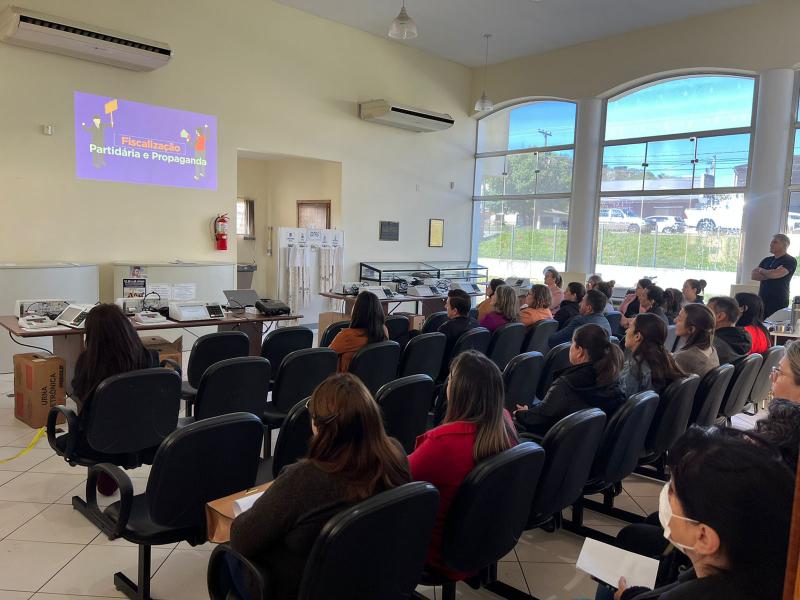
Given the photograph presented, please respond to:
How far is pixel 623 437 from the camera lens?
2.62 m

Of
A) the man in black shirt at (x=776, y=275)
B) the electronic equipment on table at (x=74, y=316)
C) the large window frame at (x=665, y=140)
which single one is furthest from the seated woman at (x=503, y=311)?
the large window frame at (x=665, y=140)

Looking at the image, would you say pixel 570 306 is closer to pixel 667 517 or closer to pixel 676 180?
pixel 676 180

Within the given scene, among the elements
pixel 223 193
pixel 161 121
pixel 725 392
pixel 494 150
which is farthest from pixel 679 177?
pixel 161 121

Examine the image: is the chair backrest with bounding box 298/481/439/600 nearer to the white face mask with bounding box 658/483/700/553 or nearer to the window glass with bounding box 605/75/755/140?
the white face mask with bounding box 658/483/700/553

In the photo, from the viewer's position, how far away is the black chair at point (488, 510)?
176 centimetres

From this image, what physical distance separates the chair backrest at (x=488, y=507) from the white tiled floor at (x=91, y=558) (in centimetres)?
69

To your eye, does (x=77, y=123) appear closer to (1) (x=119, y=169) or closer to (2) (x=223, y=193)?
(1) (x=119, y=169)

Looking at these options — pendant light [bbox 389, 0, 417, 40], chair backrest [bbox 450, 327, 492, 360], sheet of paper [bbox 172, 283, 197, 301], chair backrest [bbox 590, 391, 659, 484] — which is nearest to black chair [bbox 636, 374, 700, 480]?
chair backrest [bbox 590, 391, 659, 484]

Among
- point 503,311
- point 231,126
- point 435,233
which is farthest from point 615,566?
point 435,233

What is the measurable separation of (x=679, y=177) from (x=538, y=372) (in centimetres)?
650

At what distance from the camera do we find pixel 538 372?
149 inches

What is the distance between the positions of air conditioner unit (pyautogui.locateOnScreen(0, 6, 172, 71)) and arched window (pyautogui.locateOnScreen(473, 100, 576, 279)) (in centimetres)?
630

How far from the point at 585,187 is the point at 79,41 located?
293 inches

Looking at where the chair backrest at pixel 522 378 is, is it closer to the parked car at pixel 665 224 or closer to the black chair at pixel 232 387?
the black chair at pixel 232 387
